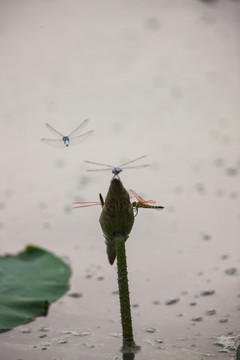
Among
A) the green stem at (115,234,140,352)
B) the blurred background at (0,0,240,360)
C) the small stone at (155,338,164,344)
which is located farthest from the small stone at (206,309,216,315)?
the green stem at (115,234,140,352)

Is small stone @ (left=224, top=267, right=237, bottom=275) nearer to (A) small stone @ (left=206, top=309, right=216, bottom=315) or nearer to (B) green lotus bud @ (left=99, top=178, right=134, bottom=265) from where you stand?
Result: (A) small stone @ (left=206, top=309, right=216, bottom=315)

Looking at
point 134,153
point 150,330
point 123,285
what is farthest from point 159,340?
point 134,153

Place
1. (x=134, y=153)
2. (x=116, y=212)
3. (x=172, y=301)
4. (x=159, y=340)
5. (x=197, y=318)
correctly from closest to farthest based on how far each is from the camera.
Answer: (x=116, y=212) → (x=159, y=340) → (x=197, y=318) → (x=172, y=301) → (x=134, y=153)

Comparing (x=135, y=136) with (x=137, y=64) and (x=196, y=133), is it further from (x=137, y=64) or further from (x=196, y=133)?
(x=137, y=64)

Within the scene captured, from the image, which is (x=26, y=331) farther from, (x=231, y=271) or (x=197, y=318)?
(x=231, y=271)

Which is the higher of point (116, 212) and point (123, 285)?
point (116, 212)

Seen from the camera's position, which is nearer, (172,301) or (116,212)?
(116,212)
